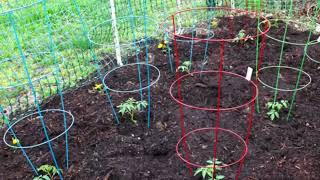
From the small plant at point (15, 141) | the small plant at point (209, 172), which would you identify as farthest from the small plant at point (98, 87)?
the small plant at point (209, 172)

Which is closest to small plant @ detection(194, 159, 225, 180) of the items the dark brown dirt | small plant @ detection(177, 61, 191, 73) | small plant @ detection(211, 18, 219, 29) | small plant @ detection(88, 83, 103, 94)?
the dark brown dirt

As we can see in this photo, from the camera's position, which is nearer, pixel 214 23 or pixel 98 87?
pixel 98 87

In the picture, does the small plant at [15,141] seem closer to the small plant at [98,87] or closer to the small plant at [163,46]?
the small plant at [98,87]

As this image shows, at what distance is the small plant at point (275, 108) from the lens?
3.33 metres

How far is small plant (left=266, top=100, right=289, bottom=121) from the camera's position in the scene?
3.33 m

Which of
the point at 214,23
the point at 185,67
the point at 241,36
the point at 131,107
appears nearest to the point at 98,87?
the point at 131,107

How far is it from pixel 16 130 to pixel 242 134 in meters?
2.22

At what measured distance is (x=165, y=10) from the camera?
19.7 feet

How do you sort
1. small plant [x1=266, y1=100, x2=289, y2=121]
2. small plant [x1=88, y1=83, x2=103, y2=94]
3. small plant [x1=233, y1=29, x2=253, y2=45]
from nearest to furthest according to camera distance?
small plant [x1=266, y1=100, x2=289, y2=121], small plant [x1=88, y1=83, x2=103, y2=94], small plant [x1=233, y1=29, x2=253, y2=45]

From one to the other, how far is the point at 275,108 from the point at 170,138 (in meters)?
1.15

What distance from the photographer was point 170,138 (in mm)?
3178

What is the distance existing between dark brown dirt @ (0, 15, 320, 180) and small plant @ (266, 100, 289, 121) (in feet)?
0.20

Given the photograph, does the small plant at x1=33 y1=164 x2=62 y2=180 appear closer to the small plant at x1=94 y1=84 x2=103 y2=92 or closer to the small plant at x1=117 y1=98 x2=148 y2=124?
the small plant at x1=117 y1=98 x2=148 y2=124

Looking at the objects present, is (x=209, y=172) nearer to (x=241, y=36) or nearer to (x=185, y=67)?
(x=185, y=67)
